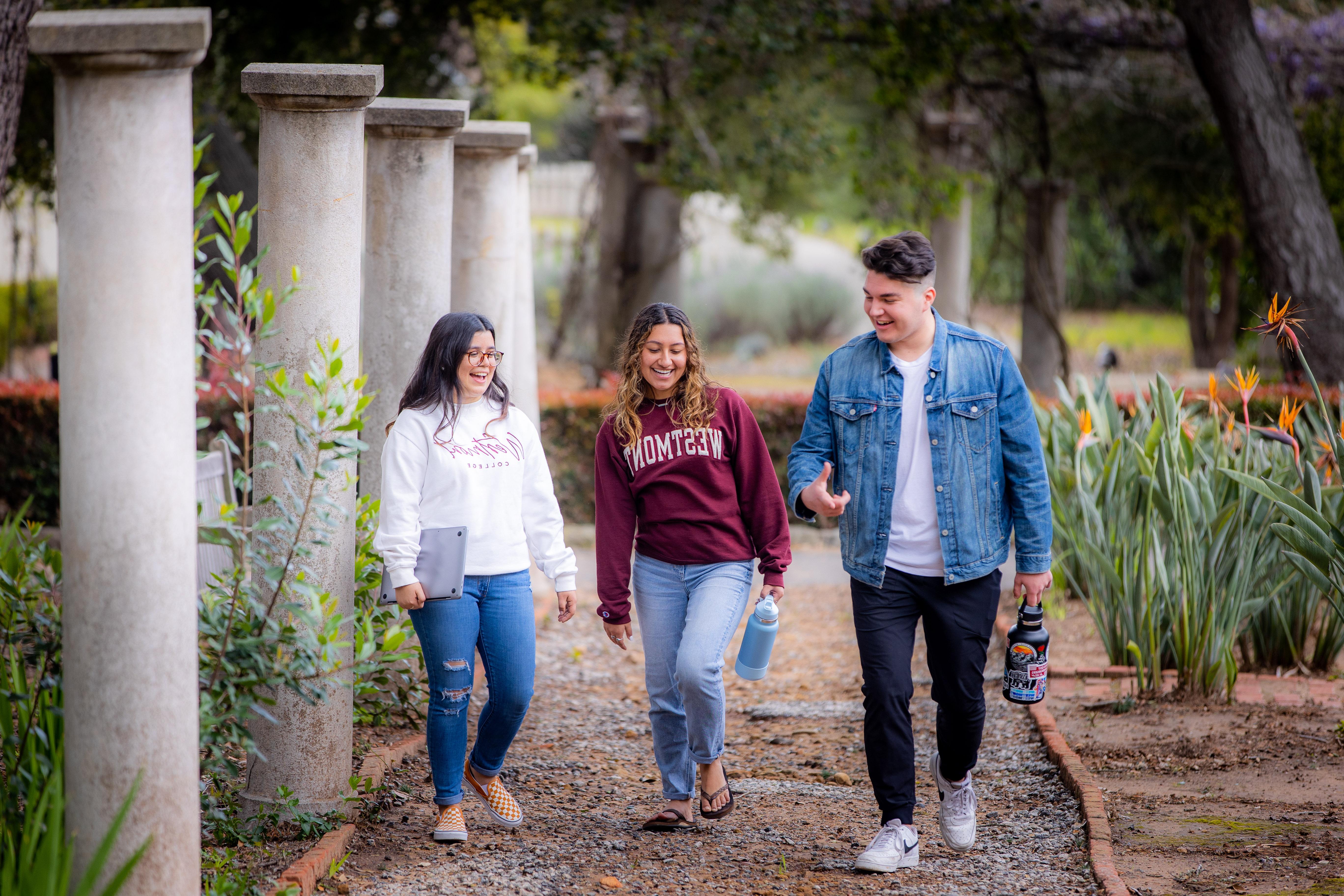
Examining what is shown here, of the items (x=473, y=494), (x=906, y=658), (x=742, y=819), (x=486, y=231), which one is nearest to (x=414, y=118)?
(x=486, y=231)

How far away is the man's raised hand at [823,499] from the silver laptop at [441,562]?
3.19 ft

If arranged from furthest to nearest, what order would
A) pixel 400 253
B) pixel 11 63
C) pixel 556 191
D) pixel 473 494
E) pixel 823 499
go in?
pixel 556 191 → pixel 11 63 → pixel 400 253 → pixel 473 494 → pixel 823 499

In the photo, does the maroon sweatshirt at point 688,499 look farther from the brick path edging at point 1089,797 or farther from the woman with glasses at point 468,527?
the brick path edging at point 1089,797

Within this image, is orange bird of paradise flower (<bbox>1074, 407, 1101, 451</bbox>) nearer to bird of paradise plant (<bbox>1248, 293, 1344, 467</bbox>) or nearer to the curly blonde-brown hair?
bird of paradise plant (<bbox>1248, 293, 1344, 467</bbox>)

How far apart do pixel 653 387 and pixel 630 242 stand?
35.4 feet

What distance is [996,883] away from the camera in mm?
3553

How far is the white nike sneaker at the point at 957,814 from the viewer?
3.74m

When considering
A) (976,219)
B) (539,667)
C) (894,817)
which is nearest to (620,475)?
(894,817)

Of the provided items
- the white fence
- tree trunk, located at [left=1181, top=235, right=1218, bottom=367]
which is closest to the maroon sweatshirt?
tree trunk, located at [left=1181, top=235, right=1218, bottom=367]

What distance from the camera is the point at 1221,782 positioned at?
4301mm

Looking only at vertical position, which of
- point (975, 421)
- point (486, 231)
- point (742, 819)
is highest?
point (486, 231)

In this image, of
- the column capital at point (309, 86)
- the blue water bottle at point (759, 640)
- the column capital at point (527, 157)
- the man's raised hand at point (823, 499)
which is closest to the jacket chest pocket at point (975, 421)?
the man's raised hand at point (823, 499)

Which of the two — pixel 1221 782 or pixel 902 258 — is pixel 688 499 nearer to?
pixel 902 258

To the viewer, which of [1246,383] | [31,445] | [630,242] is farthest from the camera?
[630,242]
